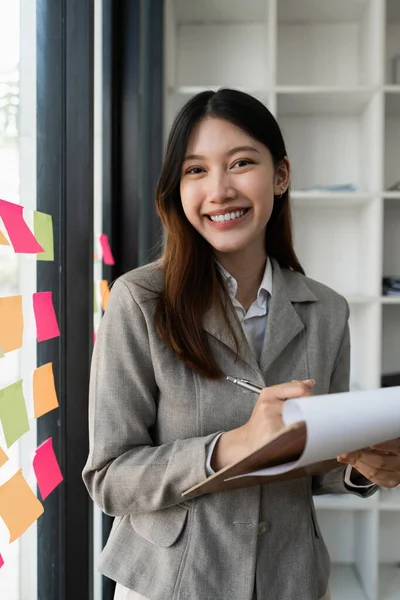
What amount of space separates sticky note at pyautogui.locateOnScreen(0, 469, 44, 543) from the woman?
0.10m

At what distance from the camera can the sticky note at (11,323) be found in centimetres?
88

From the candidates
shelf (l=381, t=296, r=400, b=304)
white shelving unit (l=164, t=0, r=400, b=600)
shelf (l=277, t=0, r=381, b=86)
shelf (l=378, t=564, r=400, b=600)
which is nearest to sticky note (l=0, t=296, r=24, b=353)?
shelf (l=381, t=296, r=400, b=304)

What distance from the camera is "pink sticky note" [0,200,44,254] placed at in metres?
0.88

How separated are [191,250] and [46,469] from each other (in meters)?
0.48

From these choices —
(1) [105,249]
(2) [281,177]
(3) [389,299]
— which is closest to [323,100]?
(3) [389,299]

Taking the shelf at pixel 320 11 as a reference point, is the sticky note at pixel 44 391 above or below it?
below

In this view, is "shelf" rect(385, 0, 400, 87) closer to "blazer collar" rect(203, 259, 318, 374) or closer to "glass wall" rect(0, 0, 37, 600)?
"blazer collar" rect(203, 259, 318, 374)

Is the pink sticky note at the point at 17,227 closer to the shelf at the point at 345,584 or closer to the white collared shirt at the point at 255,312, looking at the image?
the white collared shirt at the point at 255,312

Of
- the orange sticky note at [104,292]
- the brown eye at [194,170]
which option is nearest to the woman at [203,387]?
the brown eye at [194,170]

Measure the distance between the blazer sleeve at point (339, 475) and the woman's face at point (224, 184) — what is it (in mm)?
317

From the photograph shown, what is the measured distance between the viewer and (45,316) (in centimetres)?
110

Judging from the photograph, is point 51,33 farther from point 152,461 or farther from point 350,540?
point 350,540

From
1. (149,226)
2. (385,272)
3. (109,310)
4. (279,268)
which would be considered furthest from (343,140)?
(109,310)

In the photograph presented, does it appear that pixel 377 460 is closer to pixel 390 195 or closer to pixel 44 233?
pixel 44 233
